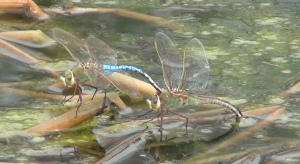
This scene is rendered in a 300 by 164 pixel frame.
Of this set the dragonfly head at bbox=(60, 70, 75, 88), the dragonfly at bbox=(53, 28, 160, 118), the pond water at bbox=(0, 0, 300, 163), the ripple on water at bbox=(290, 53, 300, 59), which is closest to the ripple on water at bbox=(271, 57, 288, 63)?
the pond water at bbox=(0, 0, 300, 163)

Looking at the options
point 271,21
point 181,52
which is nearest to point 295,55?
point 271,21

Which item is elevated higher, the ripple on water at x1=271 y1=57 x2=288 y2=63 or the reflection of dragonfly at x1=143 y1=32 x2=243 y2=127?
the reflection of dragonfly at x1=143 y1=32 x2=243 y2=127

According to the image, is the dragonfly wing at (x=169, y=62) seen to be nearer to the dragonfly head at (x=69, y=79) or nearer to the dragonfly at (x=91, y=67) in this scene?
the dragonfly at (x=91, y=67)

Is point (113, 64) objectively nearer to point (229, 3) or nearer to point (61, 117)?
point (61, 117)

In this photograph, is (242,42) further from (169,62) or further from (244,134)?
(244,134)

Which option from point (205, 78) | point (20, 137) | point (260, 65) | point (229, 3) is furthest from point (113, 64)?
point (229, 3)

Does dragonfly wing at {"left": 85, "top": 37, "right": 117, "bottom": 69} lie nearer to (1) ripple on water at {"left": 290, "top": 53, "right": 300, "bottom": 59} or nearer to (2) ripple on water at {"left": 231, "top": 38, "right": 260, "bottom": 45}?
(2) ripple on water at {"left": 231, "top": 38, "right": 260, "bottom": 45}
